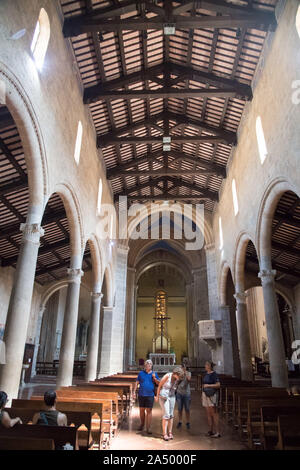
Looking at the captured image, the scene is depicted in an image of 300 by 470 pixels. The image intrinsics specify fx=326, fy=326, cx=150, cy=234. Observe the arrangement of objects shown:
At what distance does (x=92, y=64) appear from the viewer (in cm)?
1168

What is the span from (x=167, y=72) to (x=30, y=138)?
7.49m

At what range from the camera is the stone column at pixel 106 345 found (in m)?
18.1

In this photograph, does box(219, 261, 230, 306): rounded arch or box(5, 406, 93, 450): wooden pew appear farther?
box(219, 261, 230, 306): rounded arch

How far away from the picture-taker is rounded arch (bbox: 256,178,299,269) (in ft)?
33.8

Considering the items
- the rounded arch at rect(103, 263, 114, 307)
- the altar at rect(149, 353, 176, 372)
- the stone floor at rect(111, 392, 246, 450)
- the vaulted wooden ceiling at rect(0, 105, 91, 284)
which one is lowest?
the stone floor at rect(111, 392, 246, 450)

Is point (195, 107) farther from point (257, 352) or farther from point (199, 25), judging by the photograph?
point (257, 352)

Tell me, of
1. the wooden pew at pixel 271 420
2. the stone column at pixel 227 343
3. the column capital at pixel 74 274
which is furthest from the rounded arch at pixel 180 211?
the wooden pew at pixel 271 420

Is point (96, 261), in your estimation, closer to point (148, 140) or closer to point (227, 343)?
point (148, 140)

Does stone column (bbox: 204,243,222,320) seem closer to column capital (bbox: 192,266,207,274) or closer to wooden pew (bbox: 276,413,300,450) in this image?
column capital (bbox: 192,266,207,274)

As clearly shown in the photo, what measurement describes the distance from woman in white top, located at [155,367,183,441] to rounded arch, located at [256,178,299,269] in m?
5.96

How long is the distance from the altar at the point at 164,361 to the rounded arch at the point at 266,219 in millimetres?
12228

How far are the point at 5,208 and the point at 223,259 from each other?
1143 centimetres

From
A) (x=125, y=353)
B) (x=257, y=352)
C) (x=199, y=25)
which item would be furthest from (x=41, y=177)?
(x=257, y=352)

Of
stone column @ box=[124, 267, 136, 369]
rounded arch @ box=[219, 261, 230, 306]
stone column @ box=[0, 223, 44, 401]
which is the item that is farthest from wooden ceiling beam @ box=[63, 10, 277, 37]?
stone column @ box=[124, 267, 136, 369]
